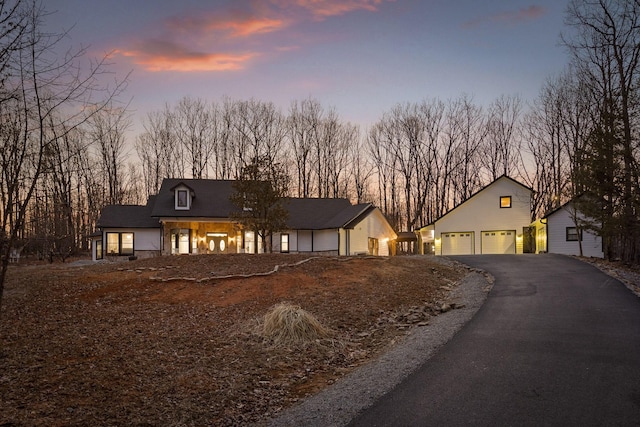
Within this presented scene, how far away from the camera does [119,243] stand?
3150 cm

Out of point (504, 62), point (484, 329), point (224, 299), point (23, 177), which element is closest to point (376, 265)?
point (224, 299)

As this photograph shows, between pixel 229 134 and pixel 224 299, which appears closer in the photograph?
pixel 224 299

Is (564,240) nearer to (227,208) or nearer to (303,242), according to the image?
(303,242)

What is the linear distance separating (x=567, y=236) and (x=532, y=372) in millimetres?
25692

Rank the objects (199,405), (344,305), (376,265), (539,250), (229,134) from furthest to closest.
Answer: (229,134)
(539,250)
(376,265)
(344,305)
(199,405)

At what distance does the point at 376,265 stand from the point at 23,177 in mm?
15207

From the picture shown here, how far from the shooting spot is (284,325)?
33.0 ft

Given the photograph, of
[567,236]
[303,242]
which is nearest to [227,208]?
[303,242]

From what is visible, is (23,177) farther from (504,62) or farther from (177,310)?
(504,62)

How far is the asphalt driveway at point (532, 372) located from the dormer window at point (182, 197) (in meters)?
23.4

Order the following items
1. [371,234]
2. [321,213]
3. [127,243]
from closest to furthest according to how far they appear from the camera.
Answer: [127,243] < [371,234] < [321,213]

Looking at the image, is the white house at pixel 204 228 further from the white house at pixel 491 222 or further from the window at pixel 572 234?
the window at pixel 572 234

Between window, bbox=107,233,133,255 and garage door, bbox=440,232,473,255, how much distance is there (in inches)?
878

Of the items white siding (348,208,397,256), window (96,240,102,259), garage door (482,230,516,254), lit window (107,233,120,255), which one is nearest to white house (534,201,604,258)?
garage door (482,230,516,254)
